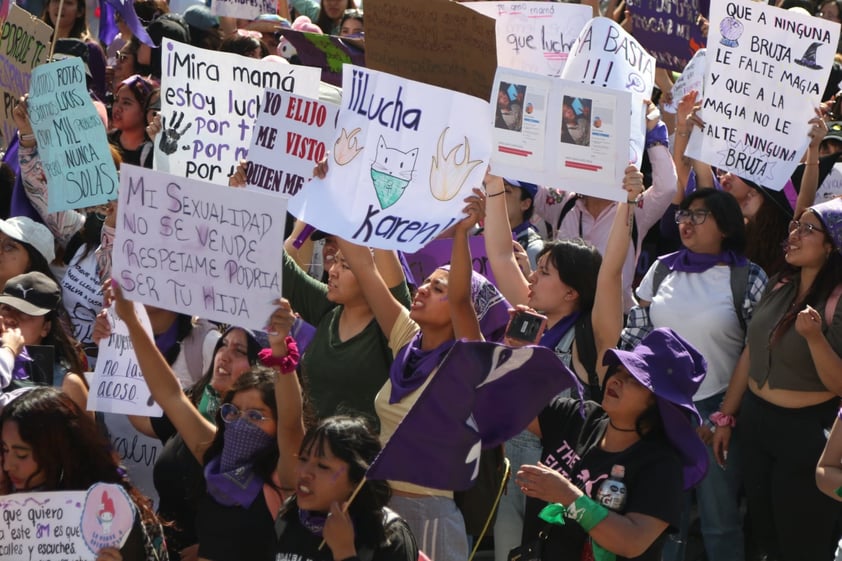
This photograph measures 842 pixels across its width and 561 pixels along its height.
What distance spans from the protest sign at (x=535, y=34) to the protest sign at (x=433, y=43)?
6.26 feet

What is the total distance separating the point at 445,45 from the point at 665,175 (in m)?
1.85

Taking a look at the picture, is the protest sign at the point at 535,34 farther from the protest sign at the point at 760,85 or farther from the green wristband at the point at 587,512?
the green wristband at the point at 587,512

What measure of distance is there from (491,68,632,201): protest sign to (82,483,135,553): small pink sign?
98.1 inches

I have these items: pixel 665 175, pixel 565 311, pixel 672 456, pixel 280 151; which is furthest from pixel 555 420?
pixel 665 175

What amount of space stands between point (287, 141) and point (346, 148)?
2.96 feet

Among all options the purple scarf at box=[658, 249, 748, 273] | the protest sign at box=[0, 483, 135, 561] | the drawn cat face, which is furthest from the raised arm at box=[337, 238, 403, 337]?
the protest sign at box=[0, 483, 135, 561]

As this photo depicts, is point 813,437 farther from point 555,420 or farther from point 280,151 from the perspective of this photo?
point 280,151

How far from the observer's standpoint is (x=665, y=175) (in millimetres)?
7387

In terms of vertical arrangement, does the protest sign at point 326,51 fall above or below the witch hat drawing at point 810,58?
below

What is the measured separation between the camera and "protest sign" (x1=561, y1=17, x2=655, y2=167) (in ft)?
23.7

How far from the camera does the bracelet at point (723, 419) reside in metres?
6.38

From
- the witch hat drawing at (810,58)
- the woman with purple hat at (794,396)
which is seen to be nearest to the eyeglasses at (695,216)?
the woman with purple hat at (794,396)

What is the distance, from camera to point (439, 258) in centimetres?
715

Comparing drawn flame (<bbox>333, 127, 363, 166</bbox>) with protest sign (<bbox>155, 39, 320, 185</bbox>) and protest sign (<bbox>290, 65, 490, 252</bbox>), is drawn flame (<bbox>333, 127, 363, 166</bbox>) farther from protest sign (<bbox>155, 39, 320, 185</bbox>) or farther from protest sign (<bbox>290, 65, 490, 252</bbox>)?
protest sign (<bbox>155, 39, 320, 185</bbox>)
